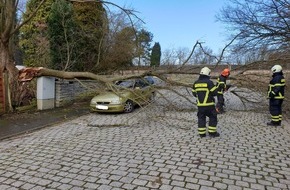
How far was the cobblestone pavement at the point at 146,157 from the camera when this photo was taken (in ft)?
12.9

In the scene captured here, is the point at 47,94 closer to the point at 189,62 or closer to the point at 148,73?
the point at 148,73

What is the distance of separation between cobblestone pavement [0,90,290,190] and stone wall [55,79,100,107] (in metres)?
2.90

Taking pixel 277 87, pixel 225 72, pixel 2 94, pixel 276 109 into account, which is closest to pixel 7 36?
pixel 2 94

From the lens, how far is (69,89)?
1182 cm

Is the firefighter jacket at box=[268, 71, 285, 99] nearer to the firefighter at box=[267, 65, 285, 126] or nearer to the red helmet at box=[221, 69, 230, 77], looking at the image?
the firefighter at box=[267, 65, 285, 126]

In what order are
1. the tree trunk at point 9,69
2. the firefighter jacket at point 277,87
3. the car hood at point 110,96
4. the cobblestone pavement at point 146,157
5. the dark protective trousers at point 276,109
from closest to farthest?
the cobblestone pavement at point 146,157, the firefighter jacket at point 277,87, the dark protective trousers at point 276,109, the car hood at point 110,96, the tree trunk at point 9,69

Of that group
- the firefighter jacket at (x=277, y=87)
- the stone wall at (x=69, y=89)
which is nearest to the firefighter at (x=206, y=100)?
the firefighter jacket at (x=277, y=87)

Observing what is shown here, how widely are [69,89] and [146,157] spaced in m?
7.66

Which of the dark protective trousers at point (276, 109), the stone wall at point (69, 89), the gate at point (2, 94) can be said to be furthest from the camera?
the stone wall at point (69, 89)

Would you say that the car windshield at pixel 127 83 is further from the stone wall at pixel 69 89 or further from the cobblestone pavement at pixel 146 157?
the cobblestone pavement at pixel 146 157

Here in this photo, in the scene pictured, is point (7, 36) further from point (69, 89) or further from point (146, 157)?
point (146, 157)

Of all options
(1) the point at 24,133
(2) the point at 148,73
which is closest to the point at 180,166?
(1) the point at 24,133

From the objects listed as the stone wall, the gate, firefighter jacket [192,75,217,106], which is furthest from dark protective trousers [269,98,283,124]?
the gate

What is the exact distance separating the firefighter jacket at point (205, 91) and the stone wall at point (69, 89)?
16.6ft
